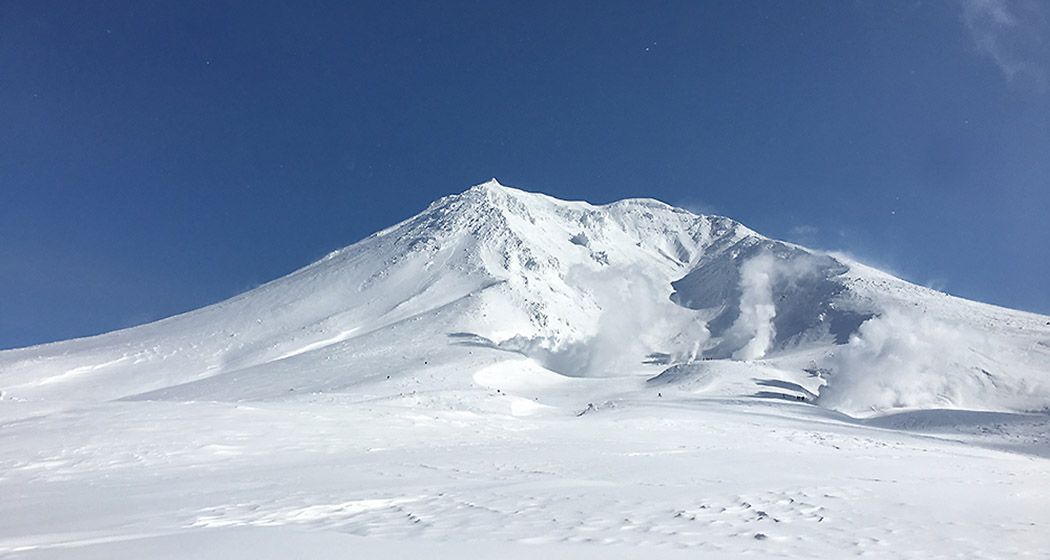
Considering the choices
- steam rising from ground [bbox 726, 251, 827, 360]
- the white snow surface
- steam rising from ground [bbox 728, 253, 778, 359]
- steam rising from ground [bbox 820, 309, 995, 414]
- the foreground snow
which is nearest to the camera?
the foreground snow

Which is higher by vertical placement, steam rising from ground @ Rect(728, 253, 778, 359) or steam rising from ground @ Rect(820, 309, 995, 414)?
steam rising from ground @ Rect(728, 253, 778, 359)

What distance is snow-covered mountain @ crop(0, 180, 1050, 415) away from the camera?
57.9 metres

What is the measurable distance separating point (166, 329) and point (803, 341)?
98.3m

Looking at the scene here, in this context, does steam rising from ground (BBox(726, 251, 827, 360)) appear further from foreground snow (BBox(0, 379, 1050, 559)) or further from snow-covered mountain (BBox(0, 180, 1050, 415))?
foreground snow (BBox(0, 379, 1050, 559))

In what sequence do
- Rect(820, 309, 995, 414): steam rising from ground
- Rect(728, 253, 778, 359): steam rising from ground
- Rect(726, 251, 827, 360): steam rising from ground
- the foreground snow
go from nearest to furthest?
1. the foreground snow
2. Rect(820, 309, 995, 414): steam rising from ground
3. Rect(728, 253, 778, 359): steam rising from ground
4. Rect(726, 251, 827, 360): steam rising from ground

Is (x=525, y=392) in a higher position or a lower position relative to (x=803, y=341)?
lower

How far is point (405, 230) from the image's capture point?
136m

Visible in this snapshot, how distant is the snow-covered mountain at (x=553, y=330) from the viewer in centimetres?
5794

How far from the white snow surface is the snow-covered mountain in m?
0.52

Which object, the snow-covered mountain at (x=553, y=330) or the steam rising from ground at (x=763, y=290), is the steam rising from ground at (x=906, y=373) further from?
the steam rising from ground at (x=763, y=290)

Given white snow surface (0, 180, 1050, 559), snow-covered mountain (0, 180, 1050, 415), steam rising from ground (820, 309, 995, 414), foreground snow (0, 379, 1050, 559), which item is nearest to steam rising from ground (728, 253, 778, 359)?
snow-covered mountain (0, 180, 1050, 415)

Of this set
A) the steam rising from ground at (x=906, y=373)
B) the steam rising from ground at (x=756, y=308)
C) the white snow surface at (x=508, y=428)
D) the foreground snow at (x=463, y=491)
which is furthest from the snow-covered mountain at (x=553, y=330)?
the foreground snow at (x=463, y=491)

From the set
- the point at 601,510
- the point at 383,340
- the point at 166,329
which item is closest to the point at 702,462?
the point at 601,510

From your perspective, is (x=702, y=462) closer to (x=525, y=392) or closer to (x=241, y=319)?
(x=525, y=392)
